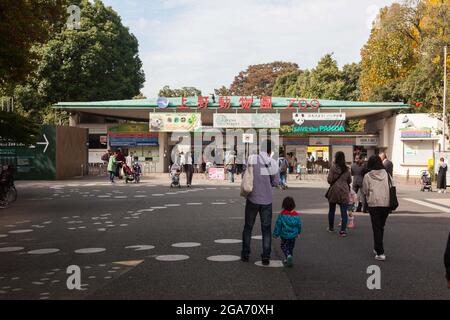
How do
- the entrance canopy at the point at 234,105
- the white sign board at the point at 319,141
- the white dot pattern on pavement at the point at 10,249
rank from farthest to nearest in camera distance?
the white sign board at the point at 319,141 → the entrance canopy at the point at 234,105 → the white dot pattern on pavement at the point at 10,249

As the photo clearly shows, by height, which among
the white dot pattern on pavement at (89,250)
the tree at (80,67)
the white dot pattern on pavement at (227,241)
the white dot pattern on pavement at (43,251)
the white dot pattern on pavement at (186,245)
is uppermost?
the tree at (80,67)

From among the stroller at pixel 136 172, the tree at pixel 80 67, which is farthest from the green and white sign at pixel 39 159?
the tree at pixel 80 67

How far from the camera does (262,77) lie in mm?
88062

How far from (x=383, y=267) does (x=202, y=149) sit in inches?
1297

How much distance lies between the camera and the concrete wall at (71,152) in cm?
3005

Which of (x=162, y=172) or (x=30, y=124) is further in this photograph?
(x=162, y=172)

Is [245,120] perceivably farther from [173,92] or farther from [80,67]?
[173,92]

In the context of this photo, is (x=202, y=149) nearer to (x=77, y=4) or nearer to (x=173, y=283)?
(x=77, y=4)

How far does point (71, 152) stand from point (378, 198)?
2731 cm

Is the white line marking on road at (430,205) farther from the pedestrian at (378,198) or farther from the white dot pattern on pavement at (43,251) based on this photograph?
the white dot pattern on pavement at (43,251)

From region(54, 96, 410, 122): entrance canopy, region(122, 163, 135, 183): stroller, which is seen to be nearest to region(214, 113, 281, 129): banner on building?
region(54, 96, 410, 122): entrance canopy

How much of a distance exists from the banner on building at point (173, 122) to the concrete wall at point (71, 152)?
501 centimetres

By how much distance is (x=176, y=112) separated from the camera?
3781 centimetres

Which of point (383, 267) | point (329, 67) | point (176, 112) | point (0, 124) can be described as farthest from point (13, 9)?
point (329, 67)
